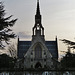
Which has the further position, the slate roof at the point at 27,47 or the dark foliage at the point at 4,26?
the slate roof at the point at 27,47

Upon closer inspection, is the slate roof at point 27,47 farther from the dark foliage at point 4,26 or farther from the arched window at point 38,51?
the dark foliage at point 4,26

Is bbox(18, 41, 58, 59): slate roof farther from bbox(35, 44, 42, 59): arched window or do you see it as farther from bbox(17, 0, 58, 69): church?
bbox(35, 44, 42, 59): arched window

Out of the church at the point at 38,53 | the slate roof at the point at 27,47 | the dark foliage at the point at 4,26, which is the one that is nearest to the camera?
the dark foliage at the point at 4,26

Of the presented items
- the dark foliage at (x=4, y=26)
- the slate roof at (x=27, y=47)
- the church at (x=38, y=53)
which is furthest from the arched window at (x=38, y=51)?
the dark foliage at (x=4, y=26)

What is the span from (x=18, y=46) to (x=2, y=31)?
42.0m

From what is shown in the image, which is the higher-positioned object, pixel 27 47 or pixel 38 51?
pixel 27 47

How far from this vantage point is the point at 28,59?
174 feet

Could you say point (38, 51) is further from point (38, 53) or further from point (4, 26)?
point (4, 26)

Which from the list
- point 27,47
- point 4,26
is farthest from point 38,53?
point 4,26

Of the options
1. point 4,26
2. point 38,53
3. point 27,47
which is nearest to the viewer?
point 4,26

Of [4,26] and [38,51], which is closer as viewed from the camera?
[4,26]

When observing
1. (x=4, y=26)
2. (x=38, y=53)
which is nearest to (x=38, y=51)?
(x=38, y=53)

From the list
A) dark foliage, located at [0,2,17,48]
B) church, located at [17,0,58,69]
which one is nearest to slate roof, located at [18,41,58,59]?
church, located at [17,0,58,69]

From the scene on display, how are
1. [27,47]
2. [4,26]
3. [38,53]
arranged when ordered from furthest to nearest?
[27,47]
[38,53]
[4,26]
